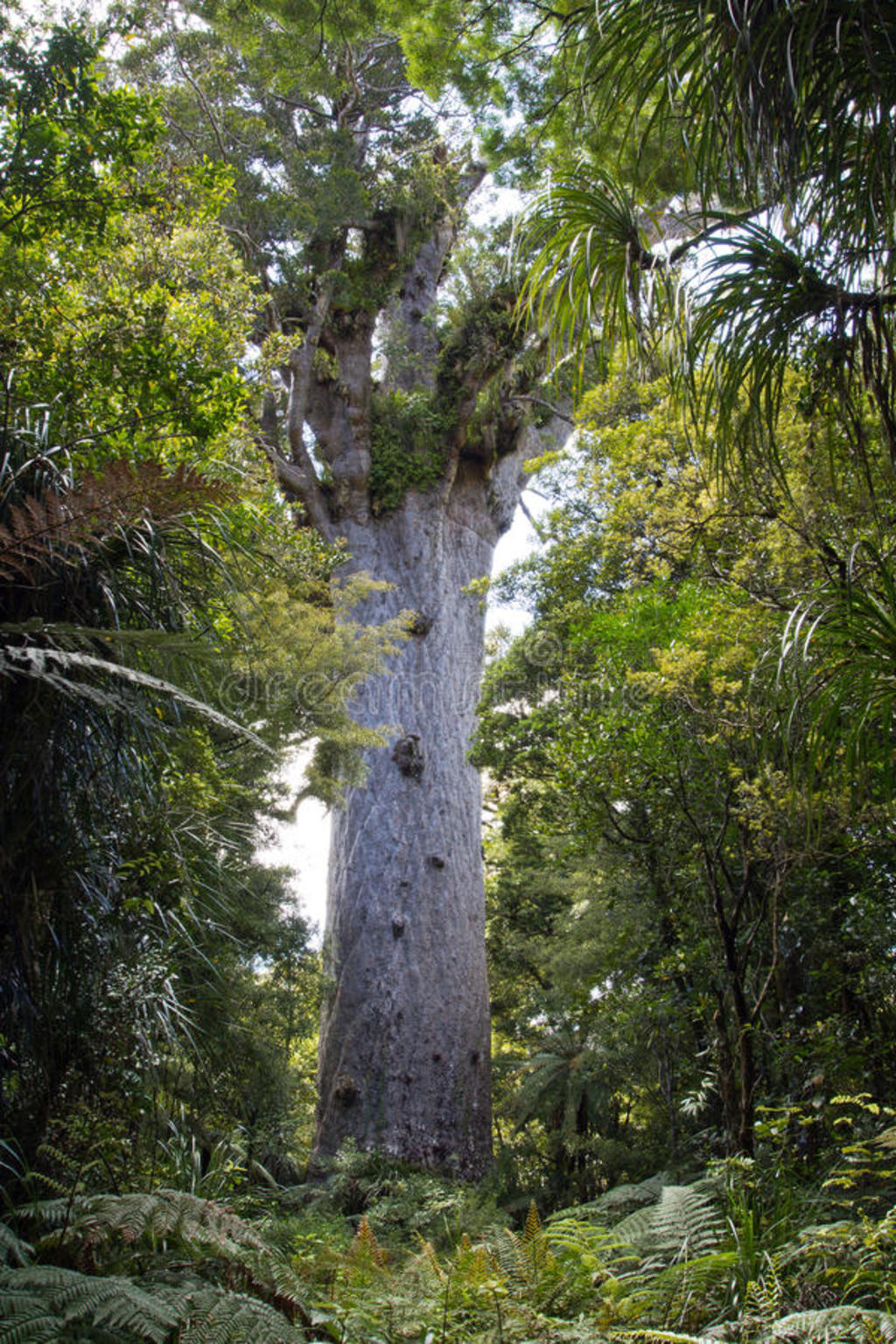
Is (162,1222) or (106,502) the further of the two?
(162,1222)

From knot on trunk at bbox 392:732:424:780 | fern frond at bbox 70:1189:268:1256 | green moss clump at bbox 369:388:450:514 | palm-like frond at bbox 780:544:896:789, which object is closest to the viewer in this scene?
fern frond at bbox 70:1189:268:1256

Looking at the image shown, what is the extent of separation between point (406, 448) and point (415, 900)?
5.07 meters

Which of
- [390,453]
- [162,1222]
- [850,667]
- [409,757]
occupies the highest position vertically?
[390,453]

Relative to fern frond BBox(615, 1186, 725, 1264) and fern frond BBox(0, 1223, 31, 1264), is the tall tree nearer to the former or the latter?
fern frond BBox(615, 1186, 725, 1264)

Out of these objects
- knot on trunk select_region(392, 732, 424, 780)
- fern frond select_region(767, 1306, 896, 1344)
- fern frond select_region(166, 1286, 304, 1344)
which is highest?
knot on trunk select_region(392, 732, 424, 780)

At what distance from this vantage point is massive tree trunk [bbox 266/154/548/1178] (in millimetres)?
7160

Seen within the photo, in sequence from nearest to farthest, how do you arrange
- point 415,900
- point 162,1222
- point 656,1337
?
point 656,1337 < point 162,1222 < point 415,900

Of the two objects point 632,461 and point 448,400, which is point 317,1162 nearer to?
point 632,461

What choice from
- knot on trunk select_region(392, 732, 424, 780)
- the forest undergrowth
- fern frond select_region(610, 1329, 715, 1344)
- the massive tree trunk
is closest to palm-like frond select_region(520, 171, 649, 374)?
fern frond select_region(610, 1329, 715, 1344)

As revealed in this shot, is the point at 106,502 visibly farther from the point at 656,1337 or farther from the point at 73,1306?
the point at 656,1337

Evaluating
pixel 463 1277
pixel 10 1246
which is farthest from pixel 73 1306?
pixel 463 1277

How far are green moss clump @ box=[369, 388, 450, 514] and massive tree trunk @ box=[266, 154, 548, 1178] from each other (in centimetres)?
2

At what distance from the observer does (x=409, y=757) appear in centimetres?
845

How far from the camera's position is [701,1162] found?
518 cm
